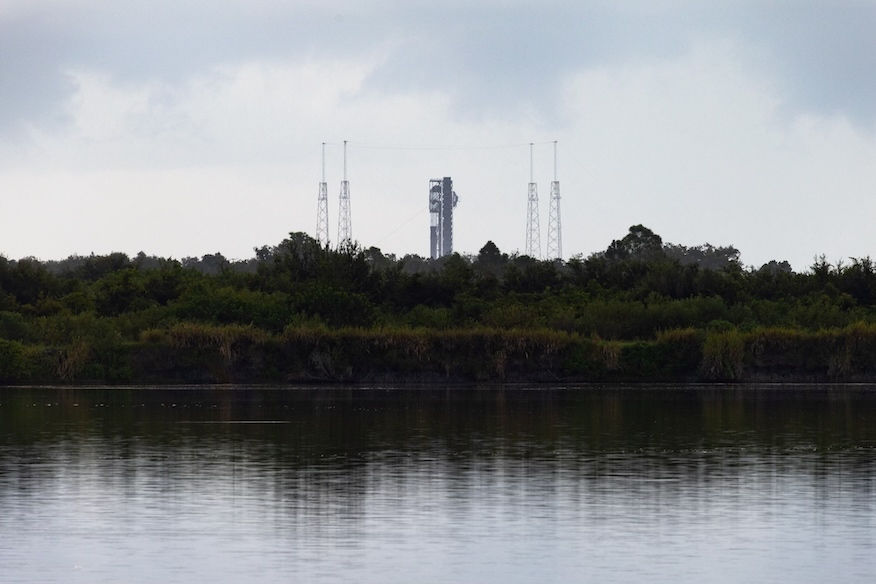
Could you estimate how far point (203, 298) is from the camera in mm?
65750

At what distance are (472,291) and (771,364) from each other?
18.3 m

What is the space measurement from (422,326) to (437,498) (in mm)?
43477

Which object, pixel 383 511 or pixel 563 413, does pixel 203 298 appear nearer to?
pixel 563 413

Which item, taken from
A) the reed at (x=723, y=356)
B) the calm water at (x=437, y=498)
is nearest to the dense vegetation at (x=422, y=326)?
the reed at (x=723, y=356)

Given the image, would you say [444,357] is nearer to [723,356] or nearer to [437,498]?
[723,356]

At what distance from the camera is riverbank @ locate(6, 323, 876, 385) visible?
194ft

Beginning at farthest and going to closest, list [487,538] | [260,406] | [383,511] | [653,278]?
[653,278]
[260,406]
[383,511]
[487,538]

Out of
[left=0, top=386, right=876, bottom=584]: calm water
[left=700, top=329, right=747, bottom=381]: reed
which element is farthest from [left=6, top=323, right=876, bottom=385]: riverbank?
[left=0, top=386, right=876, bottom=584]: calm water

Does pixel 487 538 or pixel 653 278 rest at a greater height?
pixel 653 278

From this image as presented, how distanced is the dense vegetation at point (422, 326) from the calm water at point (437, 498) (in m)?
20.5

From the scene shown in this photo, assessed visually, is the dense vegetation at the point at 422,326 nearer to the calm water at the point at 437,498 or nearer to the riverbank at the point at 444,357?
the riverbank at the point at 444,357

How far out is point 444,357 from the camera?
197ft

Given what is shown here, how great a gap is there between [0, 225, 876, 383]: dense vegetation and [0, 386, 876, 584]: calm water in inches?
805

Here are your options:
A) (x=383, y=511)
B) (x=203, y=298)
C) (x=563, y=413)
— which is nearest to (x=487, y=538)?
(x=383, y=511)
